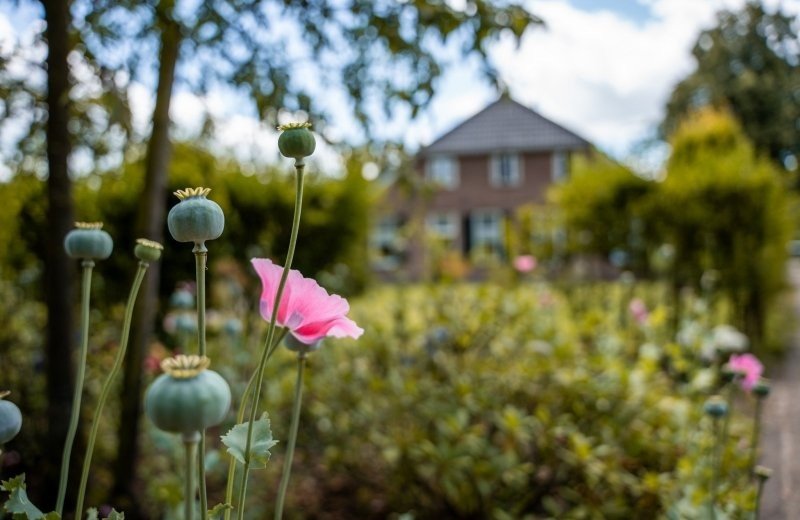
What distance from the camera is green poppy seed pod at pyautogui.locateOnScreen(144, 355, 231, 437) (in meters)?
0.41

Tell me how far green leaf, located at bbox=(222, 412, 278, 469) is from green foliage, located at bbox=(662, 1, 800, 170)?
6.63m

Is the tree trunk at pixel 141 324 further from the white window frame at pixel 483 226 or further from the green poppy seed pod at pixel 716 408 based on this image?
the white window frame at pixel 483 226

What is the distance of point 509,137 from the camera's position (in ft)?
62.4

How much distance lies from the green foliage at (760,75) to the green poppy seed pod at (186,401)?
265 inches

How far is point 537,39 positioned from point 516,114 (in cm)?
1818

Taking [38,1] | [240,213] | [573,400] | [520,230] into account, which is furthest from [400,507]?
[520,230]

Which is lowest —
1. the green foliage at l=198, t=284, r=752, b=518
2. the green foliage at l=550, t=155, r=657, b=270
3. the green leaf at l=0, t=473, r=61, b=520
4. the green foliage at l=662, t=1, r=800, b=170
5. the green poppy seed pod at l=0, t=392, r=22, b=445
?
the green foliage at l=198, t=284, r=752, b=518

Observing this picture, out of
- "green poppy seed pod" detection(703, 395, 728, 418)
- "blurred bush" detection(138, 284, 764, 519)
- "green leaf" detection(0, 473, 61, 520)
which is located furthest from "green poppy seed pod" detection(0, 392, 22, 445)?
"blurred bush" detection(138, 284, 764, 519)

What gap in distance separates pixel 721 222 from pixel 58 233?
5291 millimetres

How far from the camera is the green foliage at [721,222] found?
18.6 feet

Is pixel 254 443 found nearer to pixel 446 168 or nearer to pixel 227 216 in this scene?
pixel 227 216

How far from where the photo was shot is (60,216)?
7.06 feet

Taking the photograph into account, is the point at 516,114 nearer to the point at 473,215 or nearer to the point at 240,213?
the point at 473,215

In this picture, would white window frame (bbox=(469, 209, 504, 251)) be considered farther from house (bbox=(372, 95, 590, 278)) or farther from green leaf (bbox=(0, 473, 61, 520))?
green leaf (bbox=(0, 473, 61, 520))
